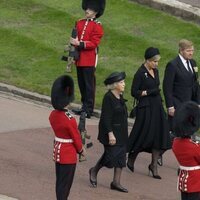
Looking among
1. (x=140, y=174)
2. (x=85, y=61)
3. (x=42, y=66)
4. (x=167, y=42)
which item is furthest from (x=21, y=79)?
(x=140, y=174)

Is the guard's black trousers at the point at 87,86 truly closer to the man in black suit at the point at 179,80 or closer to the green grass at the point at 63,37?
the green grass at the point at 63,37

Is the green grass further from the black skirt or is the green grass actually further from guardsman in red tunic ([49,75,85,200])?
guardsman in red tunic ([49,75,85,200])

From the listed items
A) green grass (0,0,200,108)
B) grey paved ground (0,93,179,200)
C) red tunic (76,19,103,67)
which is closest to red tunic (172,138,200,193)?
grey paved ground (0,93,179,200)

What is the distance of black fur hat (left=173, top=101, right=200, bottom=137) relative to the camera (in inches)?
433

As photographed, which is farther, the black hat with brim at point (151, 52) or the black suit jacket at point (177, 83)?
the black suit jacket at point (177, 83)

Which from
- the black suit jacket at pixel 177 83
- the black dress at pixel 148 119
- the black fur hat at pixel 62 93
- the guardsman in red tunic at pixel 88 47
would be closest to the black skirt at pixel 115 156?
the black dress at pixel 148 119

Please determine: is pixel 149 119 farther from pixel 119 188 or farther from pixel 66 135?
pixel 66 135

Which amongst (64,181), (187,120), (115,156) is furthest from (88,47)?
(187,120)

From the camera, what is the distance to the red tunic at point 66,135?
1162cm

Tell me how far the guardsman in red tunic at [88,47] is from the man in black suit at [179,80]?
264 cm

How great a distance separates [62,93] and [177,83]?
9.77 feet

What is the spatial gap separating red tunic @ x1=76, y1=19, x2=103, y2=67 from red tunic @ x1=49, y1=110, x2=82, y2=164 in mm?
4840

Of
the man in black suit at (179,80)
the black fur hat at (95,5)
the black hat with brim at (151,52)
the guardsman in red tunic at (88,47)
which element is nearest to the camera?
the black hat with brim at (151,52)

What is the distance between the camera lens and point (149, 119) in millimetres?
13992
